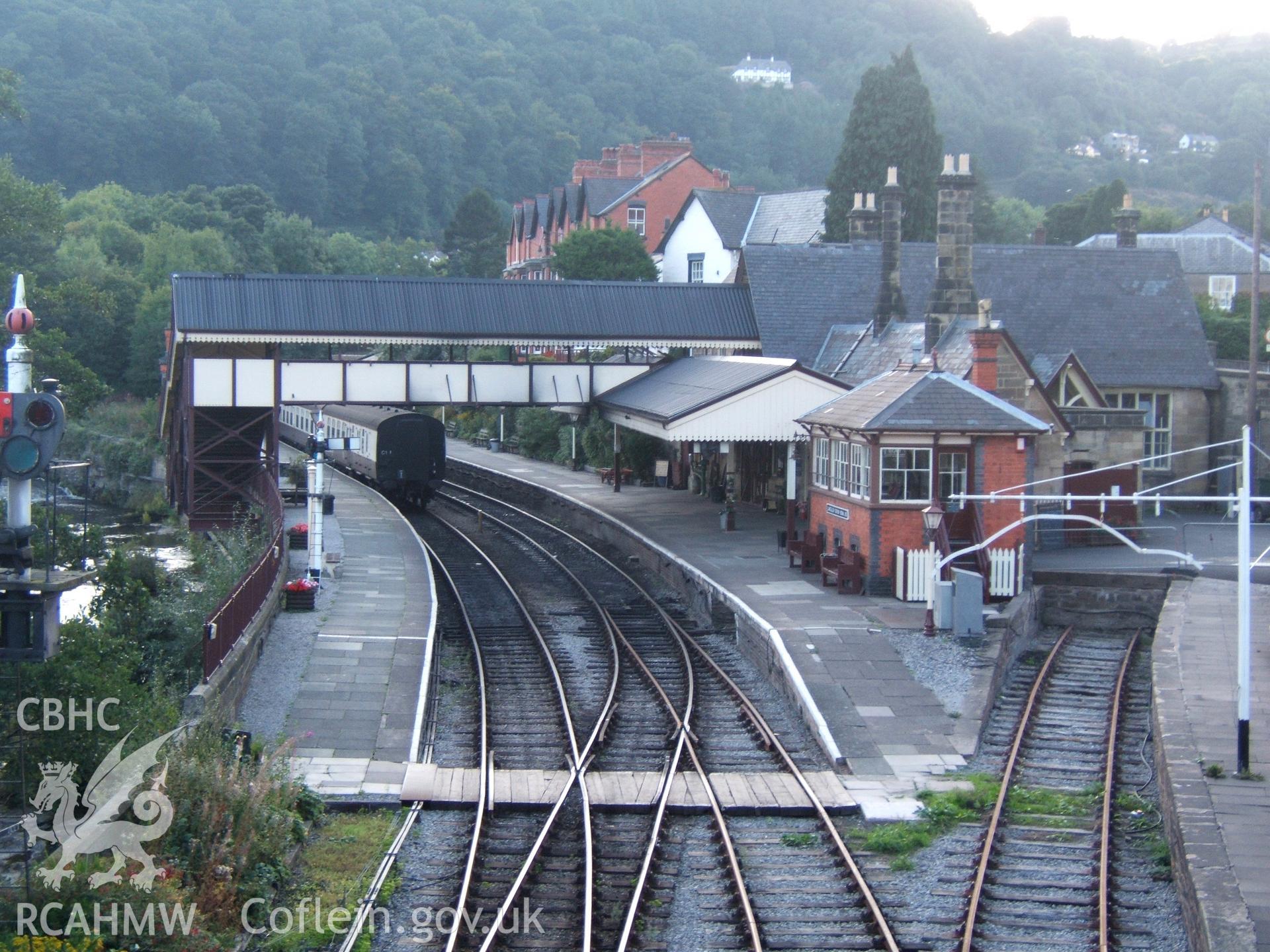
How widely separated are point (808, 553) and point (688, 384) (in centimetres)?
707

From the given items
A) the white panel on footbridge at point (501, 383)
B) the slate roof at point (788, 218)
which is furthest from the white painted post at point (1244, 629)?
the slate roof at point (788, 218)

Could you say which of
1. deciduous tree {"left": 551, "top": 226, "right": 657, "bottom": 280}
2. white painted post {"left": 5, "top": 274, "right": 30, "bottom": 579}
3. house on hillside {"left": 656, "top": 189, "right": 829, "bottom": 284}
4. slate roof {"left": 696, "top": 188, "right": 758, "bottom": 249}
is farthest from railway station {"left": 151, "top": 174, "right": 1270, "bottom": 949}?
A: slate roof {"left": 696, "top": 188, "right": 758, "bottom": 249}

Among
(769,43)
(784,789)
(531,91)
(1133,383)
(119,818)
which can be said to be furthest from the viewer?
(769,43)

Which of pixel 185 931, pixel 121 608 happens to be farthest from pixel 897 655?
pixel 185 931

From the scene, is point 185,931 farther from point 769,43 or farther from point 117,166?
point 769,43

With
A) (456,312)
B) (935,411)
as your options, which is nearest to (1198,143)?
(456,312)

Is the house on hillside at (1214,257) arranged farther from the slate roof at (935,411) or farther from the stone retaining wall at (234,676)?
the stone retaining wall at (234,676)

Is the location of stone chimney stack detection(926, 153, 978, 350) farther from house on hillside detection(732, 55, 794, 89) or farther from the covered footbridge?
house on hillside detection(732, 55, 794, 89)

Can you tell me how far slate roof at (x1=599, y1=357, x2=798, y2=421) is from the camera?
89.6 ft

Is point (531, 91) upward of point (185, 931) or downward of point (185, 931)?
upward

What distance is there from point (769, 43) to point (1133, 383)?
169 meters

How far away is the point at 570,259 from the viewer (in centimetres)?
5716

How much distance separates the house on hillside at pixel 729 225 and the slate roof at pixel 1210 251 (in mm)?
14474

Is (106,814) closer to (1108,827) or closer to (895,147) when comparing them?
(1108,827)
